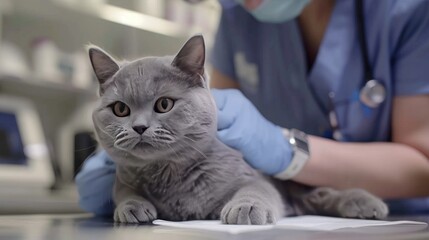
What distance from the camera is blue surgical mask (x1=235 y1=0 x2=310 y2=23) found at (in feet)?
3.13

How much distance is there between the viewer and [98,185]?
2.76ft

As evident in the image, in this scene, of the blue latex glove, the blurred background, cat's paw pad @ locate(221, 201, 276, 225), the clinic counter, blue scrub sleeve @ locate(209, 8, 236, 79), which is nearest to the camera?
the clinic counter

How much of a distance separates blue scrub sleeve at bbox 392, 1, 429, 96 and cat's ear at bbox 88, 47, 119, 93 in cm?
55

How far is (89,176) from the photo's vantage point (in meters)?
0.85

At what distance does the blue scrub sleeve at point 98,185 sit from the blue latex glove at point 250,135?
21cm

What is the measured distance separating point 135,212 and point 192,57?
0.22 metres

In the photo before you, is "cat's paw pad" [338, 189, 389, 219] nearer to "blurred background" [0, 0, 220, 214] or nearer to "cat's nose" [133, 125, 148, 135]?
"cat's nose" [133, 125, 148, 135]

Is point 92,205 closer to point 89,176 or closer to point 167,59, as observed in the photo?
point 89,176

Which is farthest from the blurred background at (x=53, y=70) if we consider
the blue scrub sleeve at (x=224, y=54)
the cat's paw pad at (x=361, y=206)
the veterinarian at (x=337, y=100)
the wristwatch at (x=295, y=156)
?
the cat's paw pad at (x=361, y=206)

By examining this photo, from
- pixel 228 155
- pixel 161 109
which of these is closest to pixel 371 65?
pixel 228 155

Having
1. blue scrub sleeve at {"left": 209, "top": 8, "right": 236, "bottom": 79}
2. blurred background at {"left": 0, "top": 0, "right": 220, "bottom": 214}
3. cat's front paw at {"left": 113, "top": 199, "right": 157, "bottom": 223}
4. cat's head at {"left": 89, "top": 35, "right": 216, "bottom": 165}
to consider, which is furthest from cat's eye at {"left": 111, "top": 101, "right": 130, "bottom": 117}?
blurred background at {"left": 0, "top": 0, "right": 220, "bottom": 214}

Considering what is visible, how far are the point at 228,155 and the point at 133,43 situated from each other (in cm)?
106

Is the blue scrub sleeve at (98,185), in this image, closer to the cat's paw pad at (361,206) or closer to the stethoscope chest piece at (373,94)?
the cat's paw pad at (361,206)

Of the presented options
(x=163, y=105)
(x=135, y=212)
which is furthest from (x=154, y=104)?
(x=135, y=212)
